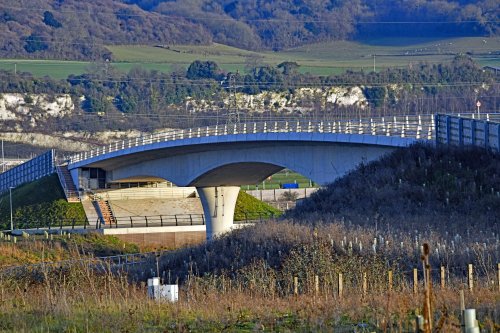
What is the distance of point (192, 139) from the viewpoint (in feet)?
229

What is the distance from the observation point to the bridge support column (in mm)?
73875

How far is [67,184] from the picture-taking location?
85500mm

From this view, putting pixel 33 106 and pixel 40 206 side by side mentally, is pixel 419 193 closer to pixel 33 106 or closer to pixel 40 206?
pixel 40 206

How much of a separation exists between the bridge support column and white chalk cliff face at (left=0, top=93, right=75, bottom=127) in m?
85.2

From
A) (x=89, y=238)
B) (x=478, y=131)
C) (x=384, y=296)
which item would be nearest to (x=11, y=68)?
(x=89, y=238)

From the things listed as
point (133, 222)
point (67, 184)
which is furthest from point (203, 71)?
point (133, 222)

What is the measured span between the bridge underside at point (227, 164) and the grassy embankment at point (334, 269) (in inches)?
375

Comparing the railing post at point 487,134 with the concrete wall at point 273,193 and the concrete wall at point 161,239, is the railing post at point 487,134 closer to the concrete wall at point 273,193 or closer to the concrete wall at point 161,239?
the concrete wall at point 161,239

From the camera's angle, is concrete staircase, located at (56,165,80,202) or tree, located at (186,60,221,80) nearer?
Answer: concrete staircase, located at (56,165,80,202)

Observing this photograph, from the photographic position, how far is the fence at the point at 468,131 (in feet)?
138

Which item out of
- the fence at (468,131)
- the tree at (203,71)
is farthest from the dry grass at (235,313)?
the tree at (203,71)

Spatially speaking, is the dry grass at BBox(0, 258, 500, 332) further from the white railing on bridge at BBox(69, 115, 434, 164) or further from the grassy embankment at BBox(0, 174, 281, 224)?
the grassy embankment at BBox(0, 174, 281, 224)

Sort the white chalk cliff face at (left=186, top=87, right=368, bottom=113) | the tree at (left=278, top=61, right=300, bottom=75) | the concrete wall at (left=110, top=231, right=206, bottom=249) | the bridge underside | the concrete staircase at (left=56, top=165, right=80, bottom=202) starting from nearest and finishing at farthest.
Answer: the bridge underside → the concrete wall at (left=110, top=231, right=206, bottom=249) → the concrete staircase at (left=56, top=165, right=80, bottom=202) → the white chalk cliff face at (left=186, top=87, right=368, bottom=113) → the tree at (left=278, top=61, right=300, bottom=75)

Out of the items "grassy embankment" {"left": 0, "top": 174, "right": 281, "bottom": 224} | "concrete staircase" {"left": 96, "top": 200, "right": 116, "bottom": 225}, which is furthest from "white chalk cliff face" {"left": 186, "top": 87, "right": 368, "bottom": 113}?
"concrete staircase" {"left": 96, "top": 200, "right": 116, "bottom": 225}
